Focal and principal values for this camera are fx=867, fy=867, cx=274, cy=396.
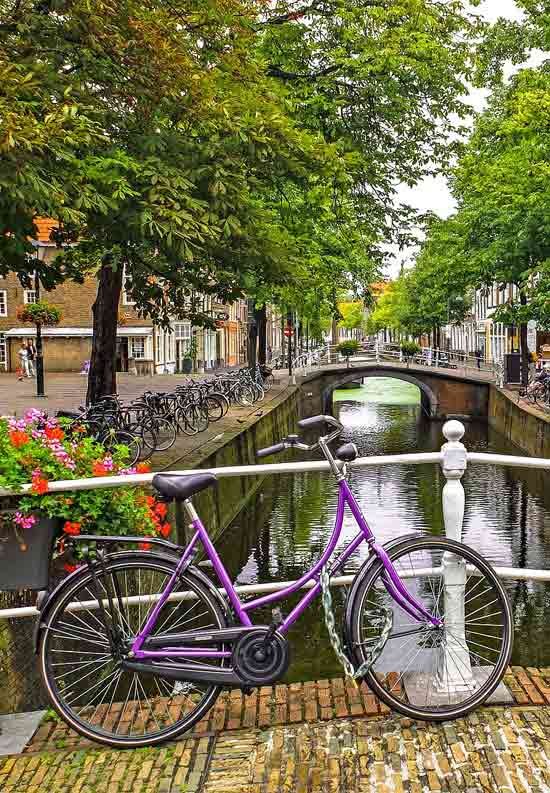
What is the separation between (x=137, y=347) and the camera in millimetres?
46312

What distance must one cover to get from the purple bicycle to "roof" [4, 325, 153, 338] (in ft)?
137

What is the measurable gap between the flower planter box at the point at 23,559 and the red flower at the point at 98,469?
0.41 m

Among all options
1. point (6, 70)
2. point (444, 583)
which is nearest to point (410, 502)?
point (6, 70)

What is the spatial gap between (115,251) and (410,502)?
9707 millimetres

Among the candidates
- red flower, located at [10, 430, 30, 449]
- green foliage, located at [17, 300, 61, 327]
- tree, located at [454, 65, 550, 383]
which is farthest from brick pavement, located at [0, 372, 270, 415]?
red flower, located at [10, 430, 30, 449]

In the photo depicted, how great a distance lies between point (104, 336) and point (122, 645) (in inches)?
506

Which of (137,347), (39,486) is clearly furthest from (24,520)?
(137,347)

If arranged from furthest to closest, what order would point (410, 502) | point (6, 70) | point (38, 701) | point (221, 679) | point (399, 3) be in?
point (410, 502), point (399, 3), point (6, 70), point (38, 701), point (221, 679)

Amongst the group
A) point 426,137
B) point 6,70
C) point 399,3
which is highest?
point 399,3

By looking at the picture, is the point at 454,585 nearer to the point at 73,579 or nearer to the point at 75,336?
the point at 73,579

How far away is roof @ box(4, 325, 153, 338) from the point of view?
4522 cm

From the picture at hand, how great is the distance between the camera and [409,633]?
12.3 feet

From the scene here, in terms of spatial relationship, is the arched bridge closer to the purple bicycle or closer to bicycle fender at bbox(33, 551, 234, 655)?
the purple bicycle

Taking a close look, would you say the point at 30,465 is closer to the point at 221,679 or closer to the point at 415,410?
the point at 221,679
